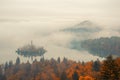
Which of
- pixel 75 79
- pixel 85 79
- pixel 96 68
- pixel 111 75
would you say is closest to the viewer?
pixel 111 75

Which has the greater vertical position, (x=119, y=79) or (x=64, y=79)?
(x=119, y=79)

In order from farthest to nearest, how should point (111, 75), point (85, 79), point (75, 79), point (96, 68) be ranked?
point (96, 68), point (75, 79), point (85, 79), point (111, 75)

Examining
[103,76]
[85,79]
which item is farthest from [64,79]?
[103,76]

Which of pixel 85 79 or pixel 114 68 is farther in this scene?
pixel 85 79

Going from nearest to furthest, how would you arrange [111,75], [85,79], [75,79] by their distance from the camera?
[111,75] < [85,79] < [75,79]

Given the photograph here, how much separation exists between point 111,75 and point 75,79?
124 m

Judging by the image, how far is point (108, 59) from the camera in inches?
1624

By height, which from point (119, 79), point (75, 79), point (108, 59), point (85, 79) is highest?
point (108, 59)

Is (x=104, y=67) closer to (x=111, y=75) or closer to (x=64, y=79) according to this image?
(x=111, y=75)

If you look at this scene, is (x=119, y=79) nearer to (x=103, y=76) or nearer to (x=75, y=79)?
(x=103, y=76)

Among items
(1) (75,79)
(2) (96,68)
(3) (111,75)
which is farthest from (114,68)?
(2) (96,68)

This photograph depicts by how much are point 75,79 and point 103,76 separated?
404ft

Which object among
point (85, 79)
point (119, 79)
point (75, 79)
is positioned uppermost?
point (119, 79)

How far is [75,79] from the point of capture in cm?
16388
